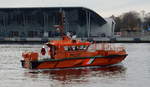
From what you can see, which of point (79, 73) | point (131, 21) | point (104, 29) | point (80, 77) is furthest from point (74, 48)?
point (131, 21)

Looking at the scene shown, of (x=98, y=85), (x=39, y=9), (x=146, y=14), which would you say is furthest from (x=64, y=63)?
(x=146, y=14)

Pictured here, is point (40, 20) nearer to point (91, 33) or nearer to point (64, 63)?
point (91, 33)

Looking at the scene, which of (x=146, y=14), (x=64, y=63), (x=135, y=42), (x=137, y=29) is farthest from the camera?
(x=146, y=14)

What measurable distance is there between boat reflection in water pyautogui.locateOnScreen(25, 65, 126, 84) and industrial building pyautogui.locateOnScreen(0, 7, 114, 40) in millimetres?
86179

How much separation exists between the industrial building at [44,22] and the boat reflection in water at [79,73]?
283ft

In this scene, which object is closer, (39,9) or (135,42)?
(135,42)

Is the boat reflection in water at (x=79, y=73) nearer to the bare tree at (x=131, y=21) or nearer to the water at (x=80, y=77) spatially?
the water at (x=80, y=77)

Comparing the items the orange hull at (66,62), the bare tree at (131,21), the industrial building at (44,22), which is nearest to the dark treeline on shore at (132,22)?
the bare tree at (131,21)

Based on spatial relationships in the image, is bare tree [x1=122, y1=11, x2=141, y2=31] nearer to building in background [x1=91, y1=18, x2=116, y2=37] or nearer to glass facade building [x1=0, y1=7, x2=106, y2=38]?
building in background [x1=91, y1=18, x2=116, y2=37]

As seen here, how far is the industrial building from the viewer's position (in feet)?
429

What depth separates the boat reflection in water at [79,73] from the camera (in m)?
35.8

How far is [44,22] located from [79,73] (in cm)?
9785

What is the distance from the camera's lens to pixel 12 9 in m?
134

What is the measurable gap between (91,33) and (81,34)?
4890mm
